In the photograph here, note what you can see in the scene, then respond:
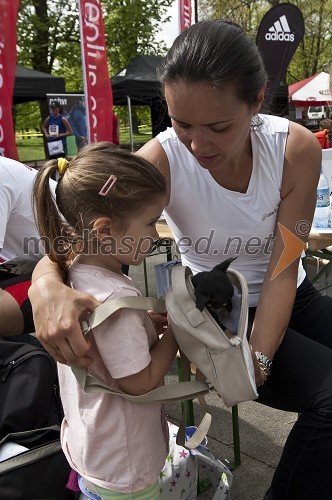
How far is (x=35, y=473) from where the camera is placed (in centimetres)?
141

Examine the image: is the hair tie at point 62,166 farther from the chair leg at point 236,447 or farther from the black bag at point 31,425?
the chair leg at point 236,447

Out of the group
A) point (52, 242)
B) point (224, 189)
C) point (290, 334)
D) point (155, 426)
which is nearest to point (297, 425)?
point (290, 334)

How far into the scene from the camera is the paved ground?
188 cm

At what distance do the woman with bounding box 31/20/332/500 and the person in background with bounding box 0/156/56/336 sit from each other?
19.9 inches

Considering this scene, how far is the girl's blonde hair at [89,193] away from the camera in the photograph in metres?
1.16

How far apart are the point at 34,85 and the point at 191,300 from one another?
9377 millimetres

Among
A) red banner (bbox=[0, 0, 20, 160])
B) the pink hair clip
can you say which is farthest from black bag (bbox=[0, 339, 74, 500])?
red banner (bbox=[0, 0, 20, 160])

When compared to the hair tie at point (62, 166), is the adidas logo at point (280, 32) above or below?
above

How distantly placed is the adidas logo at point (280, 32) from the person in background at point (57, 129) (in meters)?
4.17

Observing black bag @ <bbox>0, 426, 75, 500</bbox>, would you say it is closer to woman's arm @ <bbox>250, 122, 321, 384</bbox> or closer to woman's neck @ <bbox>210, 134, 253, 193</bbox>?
woman's arm @ <bbox>250, 122, 321, 384</bbox>

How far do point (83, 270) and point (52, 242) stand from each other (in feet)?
0.45

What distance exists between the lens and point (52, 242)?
1271 mm

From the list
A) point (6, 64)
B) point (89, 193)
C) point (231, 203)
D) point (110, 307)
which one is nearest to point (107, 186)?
point (89, 193)

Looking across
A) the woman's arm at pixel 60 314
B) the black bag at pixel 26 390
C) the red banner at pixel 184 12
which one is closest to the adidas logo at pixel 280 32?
the red banner at pixel 184 12
